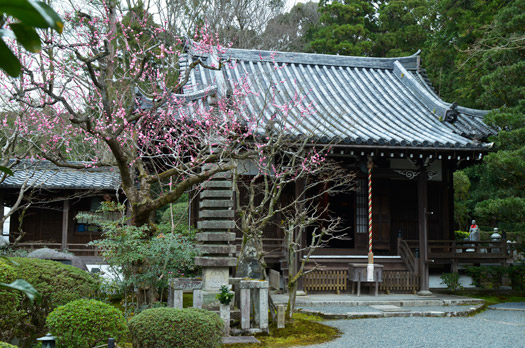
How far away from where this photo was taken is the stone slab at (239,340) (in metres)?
7.92

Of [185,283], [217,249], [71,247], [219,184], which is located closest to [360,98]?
[219,184]

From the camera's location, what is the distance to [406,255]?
1425 centimetres

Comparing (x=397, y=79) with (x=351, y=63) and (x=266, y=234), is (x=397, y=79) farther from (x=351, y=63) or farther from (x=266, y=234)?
(x=266, y=234)

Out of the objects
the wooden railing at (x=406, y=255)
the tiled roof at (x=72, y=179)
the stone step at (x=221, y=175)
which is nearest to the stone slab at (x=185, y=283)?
the stone step at (x=221, y=175)

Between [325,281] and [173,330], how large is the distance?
762cm

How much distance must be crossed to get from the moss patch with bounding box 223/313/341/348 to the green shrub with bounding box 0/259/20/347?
3.08 metres

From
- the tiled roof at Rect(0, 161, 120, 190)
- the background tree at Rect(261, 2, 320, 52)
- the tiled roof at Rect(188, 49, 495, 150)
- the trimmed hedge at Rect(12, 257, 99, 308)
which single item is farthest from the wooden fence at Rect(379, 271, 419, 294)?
the background tree at Rect(261, 2, 320, 52)

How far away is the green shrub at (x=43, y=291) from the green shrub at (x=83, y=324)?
0.50m

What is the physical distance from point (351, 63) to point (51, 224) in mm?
12933

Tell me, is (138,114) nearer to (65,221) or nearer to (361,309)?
(361,309)

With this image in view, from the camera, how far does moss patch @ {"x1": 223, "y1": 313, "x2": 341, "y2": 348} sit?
8156 mm

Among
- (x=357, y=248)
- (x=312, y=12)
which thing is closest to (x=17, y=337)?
(x=357, y=248)

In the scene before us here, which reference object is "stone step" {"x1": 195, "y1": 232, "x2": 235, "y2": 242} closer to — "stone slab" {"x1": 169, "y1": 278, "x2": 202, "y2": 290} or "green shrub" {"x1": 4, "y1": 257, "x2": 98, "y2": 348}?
"stone slab" {"x1": 169, "y1": 278, "x2": 202, "y2": 290}

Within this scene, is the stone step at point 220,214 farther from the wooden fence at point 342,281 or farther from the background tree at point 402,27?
the background tree at point 402,27
